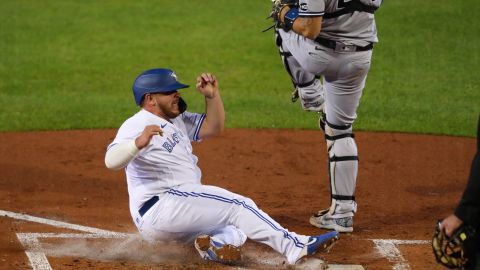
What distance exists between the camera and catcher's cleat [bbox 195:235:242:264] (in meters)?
5.88

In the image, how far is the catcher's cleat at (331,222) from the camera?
6.74 meters

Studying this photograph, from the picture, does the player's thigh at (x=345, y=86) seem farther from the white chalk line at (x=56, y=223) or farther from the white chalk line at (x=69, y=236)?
the white chalk line at (x=56, y=223)

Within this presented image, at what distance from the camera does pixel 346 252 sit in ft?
20.5

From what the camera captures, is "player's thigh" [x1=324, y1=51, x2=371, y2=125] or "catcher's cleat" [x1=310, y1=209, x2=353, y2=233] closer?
"player's thigh" [x1=324, y1=51, x2=371, y2=125]

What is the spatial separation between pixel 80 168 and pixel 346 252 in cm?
310

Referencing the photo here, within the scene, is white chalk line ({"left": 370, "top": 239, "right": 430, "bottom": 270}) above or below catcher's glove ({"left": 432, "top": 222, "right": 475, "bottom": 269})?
below

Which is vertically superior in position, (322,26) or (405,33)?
(322,26)

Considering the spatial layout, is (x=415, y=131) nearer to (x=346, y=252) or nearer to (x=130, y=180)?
(x=346, y=252)

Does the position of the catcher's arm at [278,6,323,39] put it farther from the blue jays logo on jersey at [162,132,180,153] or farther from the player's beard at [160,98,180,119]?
the blue jays logo on jersey at [162,132,180,153]

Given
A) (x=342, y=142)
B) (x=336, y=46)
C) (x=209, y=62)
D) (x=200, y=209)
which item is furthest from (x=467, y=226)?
(x=209, y=62)

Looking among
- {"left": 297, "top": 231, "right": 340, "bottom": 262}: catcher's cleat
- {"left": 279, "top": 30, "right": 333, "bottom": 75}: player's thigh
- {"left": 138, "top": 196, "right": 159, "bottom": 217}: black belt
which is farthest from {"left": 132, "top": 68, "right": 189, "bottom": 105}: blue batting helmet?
{"left": 297, "top": 231, "right": 340, "bottom": 262}: catcher's cleat

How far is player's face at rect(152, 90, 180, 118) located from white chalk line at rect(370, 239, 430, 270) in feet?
5.29

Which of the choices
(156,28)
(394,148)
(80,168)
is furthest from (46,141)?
(156,28)

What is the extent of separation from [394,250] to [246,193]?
1.79m
